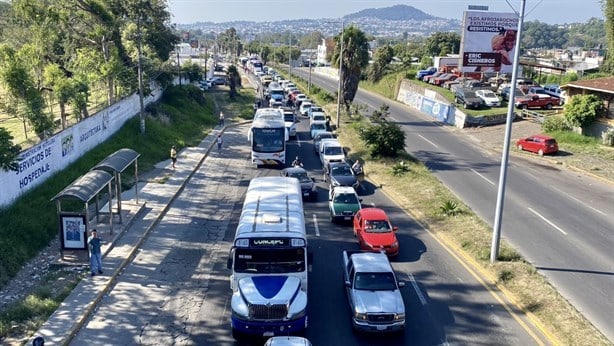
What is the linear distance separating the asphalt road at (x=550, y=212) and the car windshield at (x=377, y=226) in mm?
4790

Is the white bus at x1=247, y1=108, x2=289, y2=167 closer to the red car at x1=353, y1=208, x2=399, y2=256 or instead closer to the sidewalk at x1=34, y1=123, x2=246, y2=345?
the sidewalk at x1=34, y1=123, x2=246, y2=345

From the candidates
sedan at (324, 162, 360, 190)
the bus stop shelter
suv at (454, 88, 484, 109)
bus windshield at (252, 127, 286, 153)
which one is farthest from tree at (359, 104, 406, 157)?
suv at (454, 88, 484, 109)

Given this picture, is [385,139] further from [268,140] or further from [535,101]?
[535,101]

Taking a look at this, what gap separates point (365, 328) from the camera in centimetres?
1420

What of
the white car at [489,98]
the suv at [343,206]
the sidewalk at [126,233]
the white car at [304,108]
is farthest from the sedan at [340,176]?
the white car at [304,108]

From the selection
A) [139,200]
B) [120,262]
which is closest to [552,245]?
[120,262]

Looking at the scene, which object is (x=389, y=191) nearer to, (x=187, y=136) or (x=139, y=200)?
(x=139, y=200)

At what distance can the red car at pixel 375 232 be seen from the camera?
19.7 m

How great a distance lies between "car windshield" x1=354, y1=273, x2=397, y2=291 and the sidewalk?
7.53m

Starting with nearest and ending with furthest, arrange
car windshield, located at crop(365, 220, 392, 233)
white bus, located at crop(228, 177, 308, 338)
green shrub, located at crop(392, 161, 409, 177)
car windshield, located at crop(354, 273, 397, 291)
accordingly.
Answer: white bus, located at crop(228, 177, 308, 338)
car windshield, located at crop(354, 273, 397, 291)
car windshield, located at crop(365, 220, 392, 233)
green shrub, located at crop(392, 161, 409, 177)

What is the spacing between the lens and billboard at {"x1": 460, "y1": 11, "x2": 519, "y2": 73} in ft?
181

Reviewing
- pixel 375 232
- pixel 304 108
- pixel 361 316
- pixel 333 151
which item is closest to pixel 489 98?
pixel 304 108

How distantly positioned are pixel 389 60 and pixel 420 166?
5766 cm

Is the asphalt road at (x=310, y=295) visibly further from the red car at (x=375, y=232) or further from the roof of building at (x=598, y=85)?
the roof of building at (x=598, y=85)
